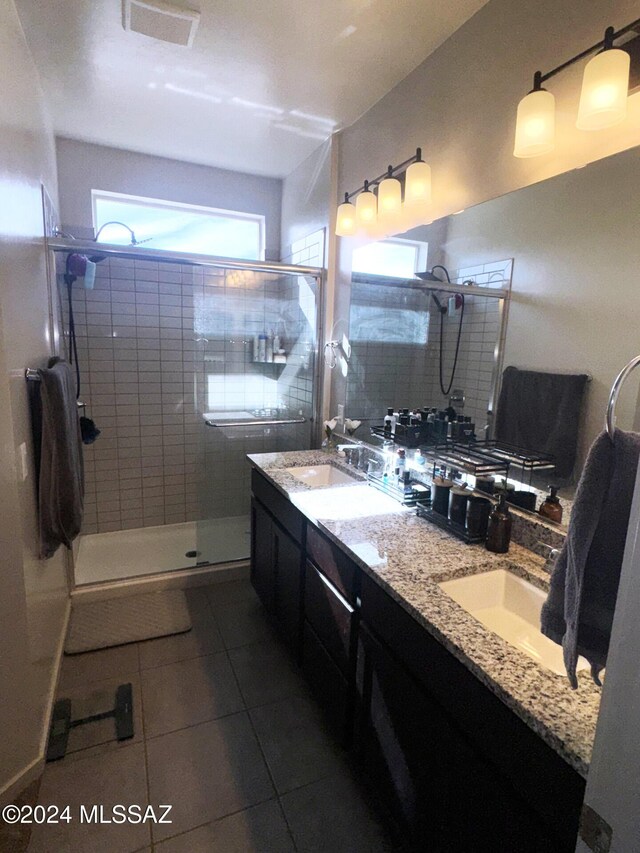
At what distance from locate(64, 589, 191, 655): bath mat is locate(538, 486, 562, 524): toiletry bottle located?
6.29ft

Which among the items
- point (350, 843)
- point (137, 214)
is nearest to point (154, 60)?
point (137, 214)

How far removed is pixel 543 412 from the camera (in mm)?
1445

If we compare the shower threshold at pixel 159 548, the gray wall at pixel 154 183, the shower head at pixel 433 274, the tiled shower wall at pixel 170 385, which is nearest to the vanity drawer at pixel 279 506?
the tiled shower wall at pixel 170 385

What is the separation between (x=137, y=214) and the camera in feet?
10.1

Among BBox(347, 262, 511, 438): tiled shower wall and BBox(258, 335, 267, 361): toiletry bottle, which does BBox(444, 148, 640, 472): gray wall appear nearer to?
BBox(347, 262, 511, 438): tiled shower wall

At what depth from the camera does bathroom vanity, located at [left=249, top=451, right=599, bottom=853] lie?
82 centimetres

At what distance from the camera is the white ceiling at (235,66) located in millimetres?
1644

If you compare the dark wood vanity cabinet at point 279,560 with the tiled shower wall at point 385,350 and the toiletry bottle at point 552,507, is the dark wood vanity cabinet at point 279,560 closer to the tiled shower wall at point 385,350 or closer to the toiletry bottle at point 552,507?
the tiled shower wall at point 385,350

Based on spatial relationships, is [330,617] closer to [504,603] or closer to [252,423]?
[504,603]

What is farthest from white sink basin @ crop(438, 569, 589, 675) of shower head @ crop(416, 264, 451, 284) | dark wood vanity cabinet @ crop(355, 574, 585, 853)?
shower head @ crop(416, 264, 451, 284)

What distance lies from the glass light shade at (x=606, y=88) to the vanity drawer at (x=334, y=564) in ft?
4.63

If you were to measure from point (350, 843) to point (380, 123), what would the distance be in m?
2.90

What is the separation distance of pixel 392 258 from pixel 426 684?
1785mm

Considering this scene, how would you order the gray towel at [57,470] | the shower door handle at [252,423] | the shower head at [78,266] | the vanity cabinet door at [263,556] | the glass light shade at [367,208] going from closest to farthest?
the gray towel at [57,470]
the glass light shade at [367,208]
the vanity cabinet door at [263,556]
the shower head at [78,266]
the shower door handle at [252,423]
